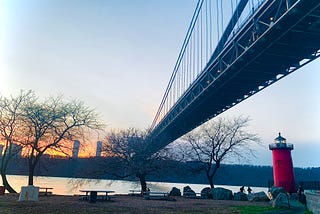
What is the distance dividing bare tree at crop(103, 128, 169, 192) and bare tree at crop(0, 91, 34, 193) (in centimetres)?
642

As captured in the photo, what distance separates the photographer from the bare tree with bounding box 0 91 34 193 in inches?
786

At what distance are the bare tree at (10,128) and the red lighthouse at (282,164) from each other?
23.8 metres

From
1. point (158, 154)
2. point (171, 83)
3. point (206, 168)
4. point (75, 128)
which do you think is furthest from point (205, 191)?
point (171, 83)

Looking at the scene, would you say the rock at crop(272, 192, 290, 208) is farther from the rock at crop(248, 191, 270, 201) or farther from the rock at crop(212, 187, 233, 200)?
the rock at crop(212, 187, 233, 200)

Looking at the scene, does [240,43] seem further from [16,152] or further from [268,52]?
[16,152]

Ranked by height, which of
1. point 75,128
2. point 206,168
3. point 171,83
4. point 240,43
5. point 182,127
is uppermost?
point 171,83

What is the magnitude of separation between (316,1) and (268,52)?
202 inches

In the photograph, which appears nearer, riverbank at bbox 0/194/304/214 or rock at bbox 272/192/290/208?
riverbank at bbox 0/194/304/214

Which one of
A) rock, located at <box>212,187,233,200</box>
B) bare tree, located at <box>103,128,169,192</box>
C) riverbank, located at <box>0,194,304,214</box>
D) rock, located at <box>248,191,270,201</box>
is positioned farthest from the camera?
bare tree, located at <box>103,128,169,192</box>

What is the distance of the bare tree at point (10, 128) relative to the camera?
20.0 m

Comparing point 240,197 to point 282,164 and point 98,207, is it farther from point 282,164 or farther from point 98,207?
point 98,207

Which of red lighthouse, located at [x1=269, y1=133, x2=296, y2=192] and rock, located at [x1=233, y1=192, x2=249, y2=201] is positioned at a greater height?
red lighthouse, located at [x1=269, y1=133, x2=296, y2=192]

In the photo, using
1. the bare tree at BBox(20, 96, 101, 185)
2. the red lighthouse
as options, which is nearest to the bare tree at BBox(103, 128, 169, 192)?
the bare tree at BBox(20, 96, 101, 185)

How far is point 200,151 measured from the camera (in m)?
28.9
